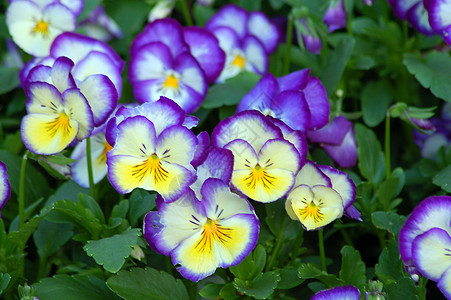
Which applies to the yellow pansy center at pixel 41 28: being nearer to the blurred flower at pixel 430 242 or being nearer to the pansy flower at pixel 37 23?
the pansy flower at pixel 37 23

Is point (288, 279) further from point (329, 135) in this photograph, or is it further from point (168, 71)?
point (168, 71)

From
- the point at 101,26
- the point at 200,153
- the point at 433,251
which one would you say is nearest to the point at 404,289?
the point at 433,251

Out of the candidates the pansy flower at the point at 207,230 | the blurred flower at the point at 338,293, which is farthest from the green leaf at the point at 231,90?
the blurred flower at the point at 338,293

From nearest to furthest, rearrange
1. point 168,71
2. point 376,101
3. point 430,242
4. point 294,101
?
point 430,242
point 294,101
point 168,71
point 376,101

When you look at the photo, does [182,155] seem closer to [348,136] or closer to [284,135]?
[284,135]

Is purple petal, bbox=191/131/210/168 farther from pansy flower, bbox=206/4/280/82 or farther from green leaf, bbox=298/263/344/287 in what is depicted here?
pansy flower, bbox=206/4/280/82

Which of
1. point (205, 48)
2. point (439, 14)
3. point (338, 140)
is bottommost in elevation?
point (338, 140)
